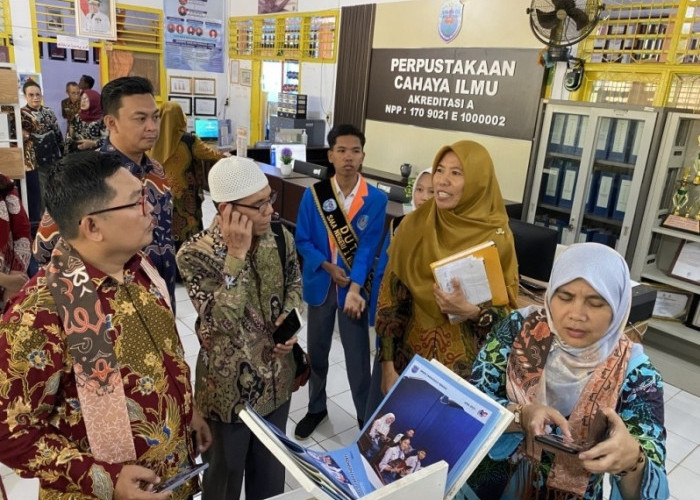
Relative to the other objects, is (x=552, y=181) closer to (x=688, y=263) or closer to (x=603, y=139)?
(x=603, y=139)

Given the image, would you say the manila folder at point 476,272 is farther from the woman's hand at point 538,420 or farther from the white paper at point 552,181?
the white paper at point 552,181

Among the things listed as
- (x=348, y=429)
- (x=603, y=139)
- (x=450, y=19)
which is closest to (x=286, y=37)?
(x=450, y=19)

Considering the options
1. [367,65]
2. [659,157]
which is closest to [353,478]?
[659,157]

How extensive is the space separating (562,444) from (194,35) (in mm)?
9429

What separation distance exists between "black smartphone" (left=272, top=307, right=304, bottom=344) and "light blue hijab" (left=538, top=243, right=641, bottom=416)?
0.75m

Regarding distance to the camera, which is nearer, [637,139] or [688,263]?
[688,263]

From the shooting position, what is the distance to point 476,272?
1713 millimetres

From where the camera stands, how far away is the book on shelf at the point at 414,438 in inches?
35.2

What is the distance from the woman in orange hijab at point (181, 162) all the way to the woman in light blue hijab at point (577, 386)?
3123mm

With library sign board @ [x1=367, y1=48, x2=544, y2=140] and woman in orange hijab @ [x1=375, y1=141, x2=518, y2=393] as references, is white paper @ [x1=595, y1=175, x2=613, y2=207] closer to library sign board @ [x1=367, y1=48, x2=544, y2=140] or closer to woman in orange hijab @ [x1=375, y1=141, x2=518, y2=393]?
A: library sign board @ [x1=367, y1=48, x2=544, y2=140]

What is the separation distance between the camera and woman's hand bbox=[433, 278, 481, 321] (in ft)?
5.60

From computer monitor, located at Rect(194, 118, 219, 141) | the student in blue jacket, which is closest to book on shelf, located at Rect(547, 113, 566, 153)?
the student in blue jacket

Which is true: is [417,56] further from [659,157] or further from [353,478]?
[353,478]

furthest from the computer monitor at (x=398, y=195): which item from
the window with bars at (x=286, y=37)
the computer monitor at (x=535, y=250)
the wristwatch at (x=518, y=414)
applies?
the window with bars at (x=286, y=37)
